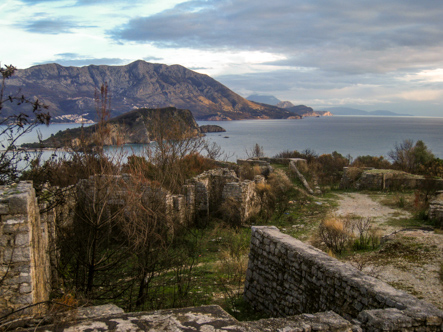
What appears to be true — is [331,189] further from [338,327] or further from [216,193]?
[338,327]

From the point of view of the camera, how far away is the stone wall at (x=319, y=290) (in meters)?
3.70

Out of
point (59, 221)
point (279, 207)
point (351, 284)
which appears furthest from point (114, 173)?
point (279, 207)

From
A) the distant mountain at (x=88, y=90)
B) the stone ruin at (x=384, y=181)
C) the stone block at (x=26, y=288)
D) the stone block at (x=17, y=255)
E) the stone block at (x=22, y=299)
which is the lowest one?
the stone ruin at (x=384, y=181)

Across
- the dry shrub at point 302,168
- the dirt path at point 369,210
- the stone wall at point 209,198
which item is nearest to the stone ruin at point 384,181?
the dirt path at point 369,210

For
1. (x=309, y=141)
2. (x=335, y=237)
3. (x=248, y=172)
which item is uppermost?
(x=309, y=141)

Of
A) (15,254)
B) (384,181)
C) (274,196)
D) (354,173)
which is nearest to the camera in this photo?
(15,254)

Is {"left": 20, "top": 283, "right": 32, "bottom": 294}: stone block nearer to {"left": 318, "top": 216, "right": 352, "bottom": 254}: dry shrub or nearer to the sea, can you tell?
{"left": 318, "top": 216, "right": 352, "bottom": 254}: dry shrub

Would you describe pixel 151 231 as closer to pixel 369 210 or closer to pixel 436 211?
pixel 436 211

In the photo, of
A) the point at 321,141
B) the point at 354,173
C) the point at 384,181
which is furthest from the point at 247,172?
the point at 321,141

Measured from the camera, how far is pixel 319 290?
4.88 meters

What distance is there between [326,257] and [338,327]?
1.69 m

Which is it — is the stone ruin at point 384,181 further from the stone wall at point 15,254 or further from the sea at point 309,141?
the stone wall at point 15,254

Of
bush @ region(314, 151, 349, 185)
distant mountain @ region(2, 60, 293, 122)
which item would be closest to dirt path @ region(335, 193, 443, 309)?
bush @ region(314, 151, 349, 185)

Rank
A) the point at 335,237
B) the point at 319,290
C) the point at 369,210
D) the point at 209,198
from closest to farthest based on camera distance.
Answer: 1. the point at 319,290
2. the point at 335,237
3. the point at 369,210
4. the point at 209,198
